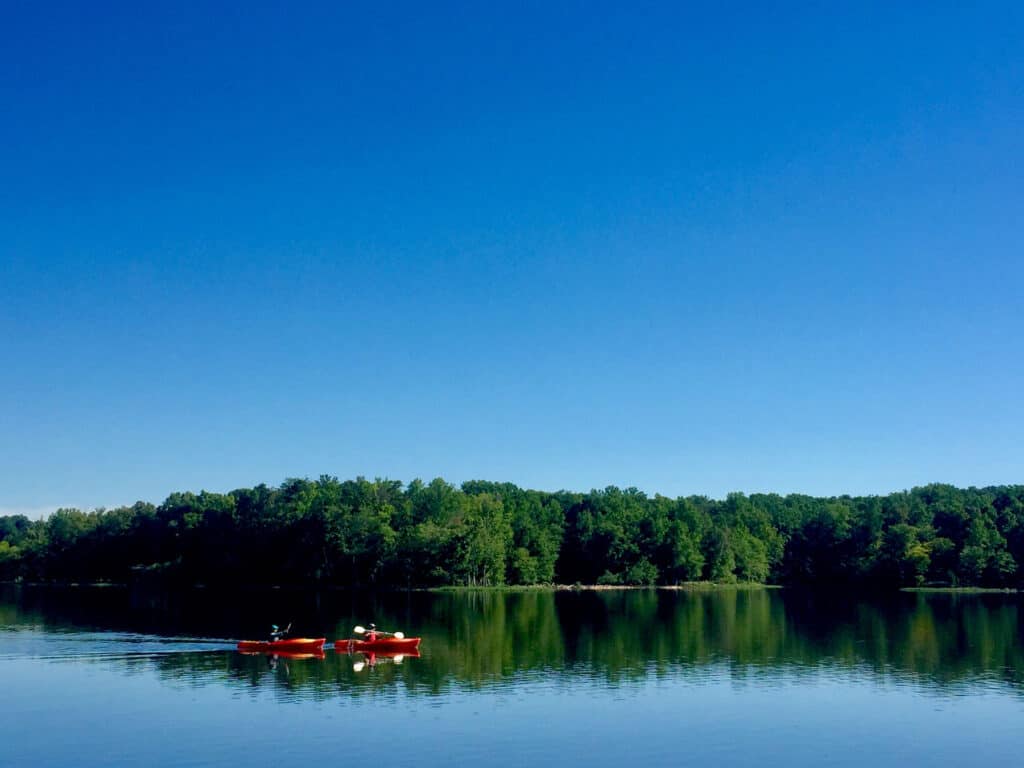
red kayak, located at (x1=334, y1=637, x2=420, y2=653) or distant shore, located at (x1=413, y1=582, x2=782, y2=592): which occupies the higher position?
red kayak, located at (x1=334, y1=637, x2=420, y2=653)

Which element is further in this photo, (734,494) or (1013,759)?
(734,494)

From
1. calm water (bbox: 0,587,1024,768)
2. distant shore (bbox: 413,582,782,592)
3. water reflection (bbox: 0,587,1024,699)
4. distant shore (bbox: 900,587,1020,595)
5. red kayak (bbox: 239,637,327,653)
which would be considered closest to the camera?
calm water (bbox: 0,587,1024,768)

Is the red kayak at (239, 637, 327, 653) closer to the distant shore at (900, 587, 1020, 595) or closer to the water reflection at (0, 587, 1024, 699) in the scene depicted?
the water reflection at (0, 587, 1024, 699)

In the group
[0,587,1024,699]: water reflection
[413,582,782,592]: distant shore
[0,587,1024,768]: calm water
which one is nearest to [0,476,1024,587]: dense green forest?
[413,582,782,592]: distant shore

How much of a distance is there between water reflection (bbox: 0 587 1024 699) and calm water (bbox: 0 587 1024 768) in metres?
0.28

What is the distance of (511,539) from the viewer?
127125mm

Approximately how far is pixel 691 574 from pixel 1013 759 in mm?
107488

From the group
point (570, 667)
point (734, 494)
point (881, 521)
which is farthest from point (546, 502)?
point (570, 667)

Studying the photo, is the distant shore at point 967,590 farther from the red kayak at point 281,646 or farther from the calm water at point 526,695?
the red kayak at point 281,646

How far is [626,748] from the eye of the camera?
29.3 m

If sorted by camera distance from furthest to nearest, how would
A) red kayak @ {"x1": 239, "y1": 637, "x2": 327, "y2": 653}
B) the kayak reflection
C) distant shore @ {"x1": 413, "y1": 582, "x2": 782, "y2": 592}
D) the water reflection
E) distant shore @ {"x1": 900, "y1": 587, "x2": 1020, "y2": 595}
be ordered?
distant shore @ {"x1": 900, "y1": 587, "x2": 1020, "y2": 595} < distant shore @ {"x1": 413, "y1": 582, "x2": 782, "y2": 592} < red kayak @ {"x1": 239, "y1": 637, "x2": 327, "y2": 653} < the kayak reflection < the water reflection

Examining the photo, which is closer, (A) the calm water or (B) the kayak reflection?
(A) the calm water

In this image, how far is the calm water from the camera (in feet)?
94.8

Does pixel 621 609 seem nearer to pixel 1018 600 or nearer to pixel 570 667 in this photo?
pixel 570 667
